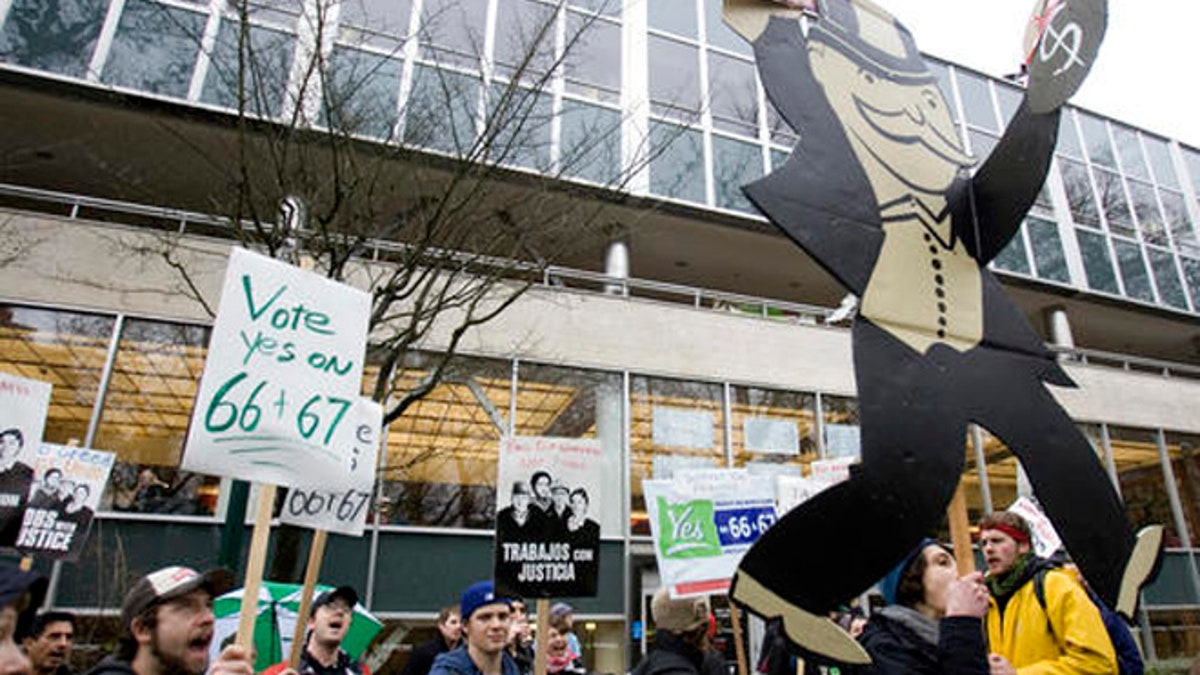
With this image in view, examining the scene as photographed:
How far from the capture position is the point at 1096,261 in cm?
1728

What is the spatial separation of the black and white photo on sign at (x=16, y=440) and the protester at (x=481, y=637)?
2695 mm

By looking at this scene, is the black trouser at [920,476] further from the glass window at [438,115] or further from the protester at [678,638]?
the glass window at [438,115]

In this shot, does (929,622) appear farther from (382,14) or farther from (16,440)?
(382,14)

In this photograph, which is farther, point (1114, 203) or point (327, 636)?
point (1114, 203)

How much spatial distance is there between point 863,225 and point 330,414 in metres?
2.06

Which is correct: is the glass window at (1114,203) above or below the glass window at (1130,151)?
below

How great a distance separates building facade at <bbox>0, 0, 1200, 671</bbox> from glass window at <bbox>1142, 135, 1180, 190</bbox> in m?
5.08

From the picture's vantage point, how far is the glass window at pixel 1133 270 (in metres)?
17.6

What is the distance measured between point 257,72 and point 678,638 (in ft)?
21.8

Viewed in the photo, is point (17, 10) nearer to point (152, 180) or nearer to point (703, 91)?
point (152, 180)

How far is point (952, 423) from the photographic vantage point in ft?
7.30

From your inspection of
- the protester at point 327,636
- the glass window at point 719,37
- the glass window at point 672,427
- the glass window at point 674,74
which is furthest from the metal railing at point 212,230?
the glass window at point 719,37

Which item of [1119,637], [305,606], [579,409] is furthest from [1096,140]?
[305,606]

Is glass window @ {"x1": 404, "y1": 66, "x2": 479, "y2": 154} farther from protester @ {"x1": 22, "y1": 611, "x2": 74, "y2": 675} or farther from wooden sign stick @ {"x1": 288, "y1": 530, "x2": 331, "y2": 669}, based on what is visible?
protester @ {"x1": 22, "y1": 611, "x2": 74, "y2": 675}
